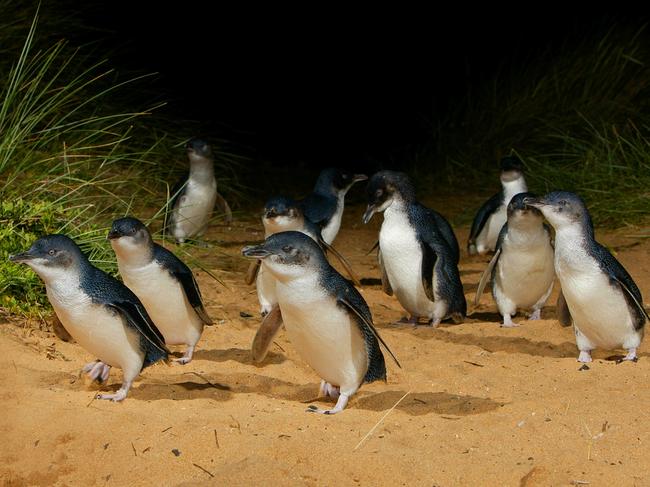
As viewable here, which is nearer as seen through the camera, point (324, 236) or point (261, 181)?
point (324, 236)

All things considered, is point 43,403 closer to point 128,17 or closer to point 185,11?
point 128,17

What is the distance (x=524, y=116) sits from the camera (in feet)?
34.7

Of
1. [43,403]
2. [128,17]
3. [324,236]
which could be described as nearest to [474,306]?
[324,236]

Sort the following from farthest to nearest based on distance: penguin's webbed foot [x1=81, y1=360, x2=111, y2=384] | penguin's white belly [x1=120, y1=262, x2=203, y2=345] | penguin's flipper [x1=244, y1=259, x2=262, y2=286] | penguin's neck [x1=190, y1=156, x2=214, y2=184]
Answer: penguin's neck [x1=190, y1=156, x2=214, y2=184] < penguin's flipper [x1=244, y1=259, x2=262, y2=286] < penguin's white belly [x1=120, y1=262, x2=203, y2=345] < penguin's webbed foot [x1=81, y1=360, x2=111, y2=384]

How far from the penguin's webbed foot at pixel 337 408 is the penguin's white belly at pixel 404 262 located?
174 centimetres

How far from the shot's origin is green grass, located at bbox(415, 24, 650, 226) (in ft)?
30.8

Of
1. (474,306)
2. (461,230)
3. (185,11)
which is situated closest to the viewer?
(474,306)

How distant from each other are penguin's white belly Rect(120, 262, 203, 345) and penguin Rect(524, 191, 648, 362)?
1.86 metres

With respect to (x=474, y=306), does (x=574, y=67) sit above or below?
above

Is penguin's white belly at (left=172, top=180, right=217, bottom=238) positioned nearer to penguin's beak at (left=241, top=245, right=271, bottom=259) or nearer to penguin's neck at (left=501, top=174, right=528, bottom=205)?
penguin's neck at (left=501, top=174, right=528, bottom=205)

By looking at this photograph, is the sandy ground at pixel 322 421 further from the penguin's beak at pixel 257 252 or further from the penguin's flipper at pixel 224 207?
the penguin's flipper at pixel 224 207

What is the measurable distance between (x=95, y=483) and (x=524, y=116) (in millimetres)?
7409

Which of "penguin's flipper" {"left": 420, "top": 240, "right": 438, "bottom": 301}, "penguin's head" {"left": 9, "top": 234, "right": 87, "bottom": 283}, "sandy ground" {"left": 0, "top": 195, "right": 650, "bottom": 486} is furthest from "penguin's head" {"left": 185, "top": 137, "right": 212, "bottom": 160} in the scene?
"penguin's head" {"left": 9, "top": 234, "right": 87, "bottom": 283}

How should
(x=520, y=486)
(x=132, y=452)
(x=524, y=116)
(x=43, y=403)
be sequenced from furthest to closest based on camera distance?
(x=524, y=116) → (x=43, y=403) → (x=132, y=452) → (x=520, y=486)
